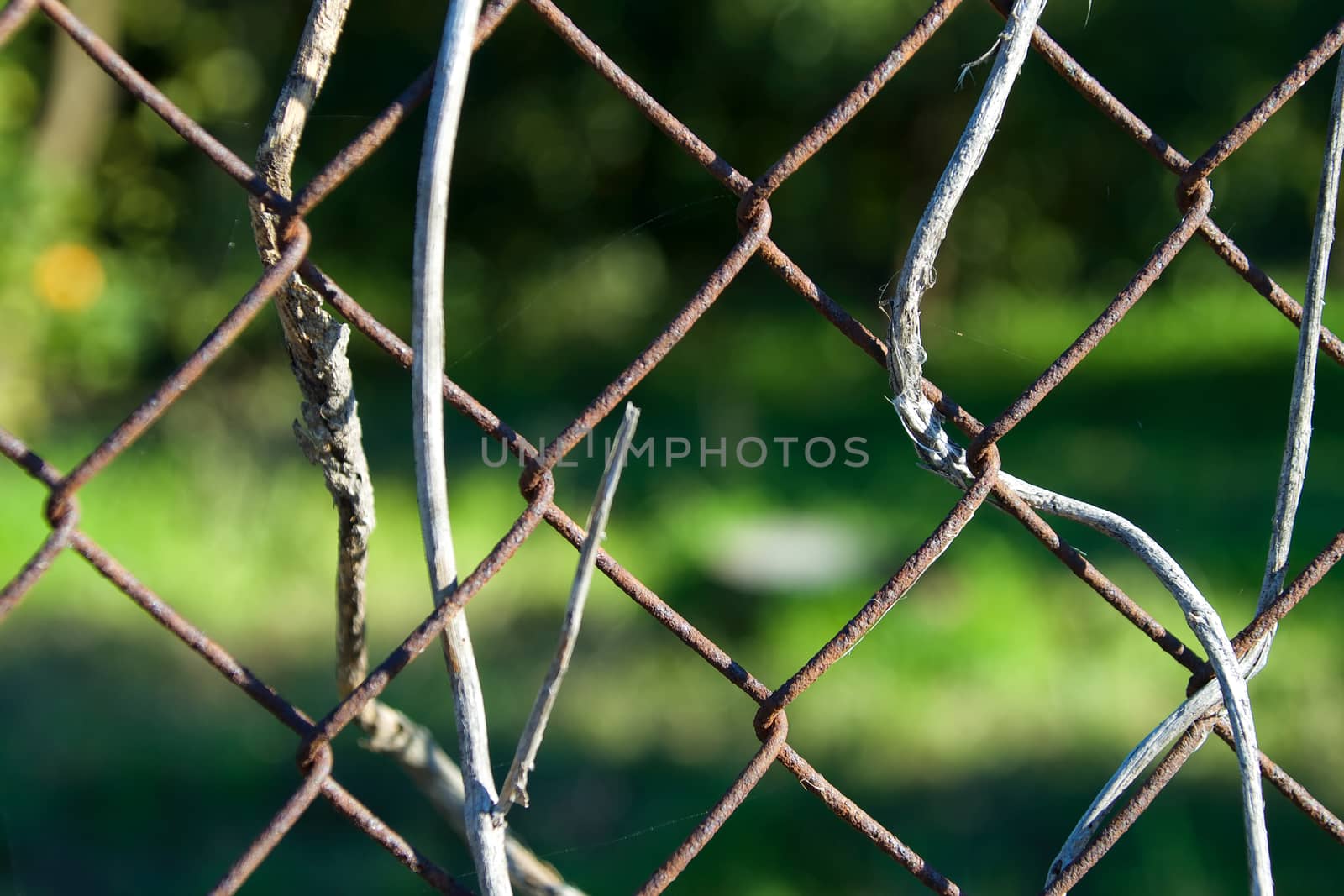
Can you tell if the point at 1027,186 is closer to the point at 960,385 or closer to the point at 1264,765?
the point at 960,385

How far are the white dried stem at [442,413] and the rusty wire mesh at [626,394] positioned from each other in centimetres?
2

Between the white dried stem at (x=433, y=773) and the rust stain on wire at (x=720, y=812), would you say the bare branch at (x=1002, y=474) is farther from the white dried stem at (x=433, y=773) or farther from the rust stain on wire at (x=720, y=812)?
the white dried stem at (x=433, y=773)

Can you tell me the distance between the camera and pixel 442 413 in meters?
0.69

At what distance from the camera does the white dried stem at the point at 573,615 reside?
0.66 metres

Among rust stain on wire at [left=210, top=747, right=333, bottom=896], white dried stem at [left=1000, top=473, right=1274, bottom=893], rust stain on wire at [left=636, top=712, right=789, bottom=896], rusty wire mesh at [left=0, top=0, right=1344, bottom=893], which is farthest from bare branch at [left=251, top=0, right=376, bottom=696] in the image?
white dried stem at [left=1000, top=473, right=1274, bottom=893]

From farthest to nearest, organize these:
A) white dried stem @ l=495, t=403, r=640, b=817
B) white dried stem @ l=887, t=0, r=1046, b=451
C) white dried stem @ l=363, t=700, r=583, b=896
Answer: white dried stem @ l=363, t=700, r=583, b=896 → white dried stem @ l=887, t=0, r=1046, b=451 → white dried stem @ l=495, t=403, r=640, b=817

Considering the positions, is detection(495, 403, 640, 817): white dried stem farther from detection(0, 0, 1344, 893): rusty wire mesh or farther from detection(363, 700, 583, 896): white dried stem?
detection(363, 700, 583, 896): white dried stem

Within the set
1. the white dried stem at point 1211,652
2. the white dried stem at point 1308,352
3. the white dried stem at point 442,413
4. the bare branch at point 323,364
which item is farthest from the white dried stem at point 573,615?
the white dried stem at point 1308,352

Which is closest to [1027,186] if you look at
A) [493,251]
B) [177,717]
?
[493,251]

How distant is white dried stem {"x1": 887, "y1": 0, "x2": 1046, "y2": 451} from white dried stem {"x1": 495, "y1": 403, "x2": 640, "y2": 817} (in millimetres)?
216

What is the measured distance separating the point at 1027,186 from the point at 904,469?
456cm

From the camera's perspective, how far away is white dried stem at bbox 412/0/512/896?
2.22 feet

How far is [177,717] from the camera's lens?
10.0ft

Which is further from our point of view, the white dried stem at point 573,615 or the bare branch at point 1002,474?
the bare branch at point 1002,474
